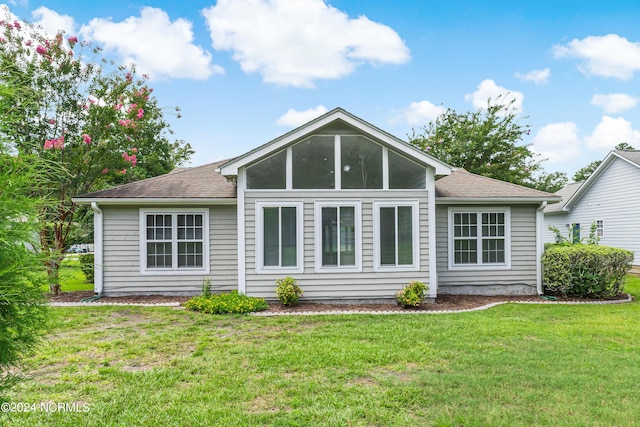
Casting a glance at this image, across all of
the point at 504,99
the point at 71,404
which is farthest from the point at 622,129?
the point at 71,404

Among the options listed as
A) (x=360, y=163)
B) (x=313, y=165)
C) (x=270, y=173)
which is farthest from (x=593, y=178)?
(x=270, y=173)

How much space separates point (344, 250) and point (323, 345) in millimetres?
3366

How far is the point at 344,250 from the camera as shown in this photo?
8.70m

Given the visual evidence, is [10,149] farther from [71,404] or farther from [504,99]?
[504,99]

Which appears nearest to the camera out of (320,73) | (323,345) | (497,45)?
(323,345)

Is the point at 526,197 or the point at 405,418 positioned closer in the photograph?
the point at 405,418

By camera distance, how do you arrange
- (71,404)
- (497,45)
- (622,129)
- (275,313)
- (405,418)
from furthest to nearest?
(622,129), (497,45), (275,313), (71,404), (405,418)

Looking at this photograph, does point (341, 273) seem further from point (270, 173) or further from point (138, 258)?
point (138, 258)

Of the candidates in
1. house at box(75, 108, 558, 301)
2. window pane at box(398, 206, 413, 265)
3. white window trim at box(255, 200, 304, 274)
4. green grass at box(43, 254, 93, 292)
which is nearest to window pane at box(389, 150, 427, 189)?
house at box(75, 108, 558, 301)

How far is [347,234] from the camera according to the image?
871 centimetres

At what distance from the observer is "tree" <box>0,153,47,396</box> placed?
2363mm

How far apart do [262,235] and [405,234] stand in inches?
136

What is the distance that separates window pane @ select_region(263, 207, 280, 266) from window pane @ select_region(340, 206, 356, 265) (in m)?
1.54

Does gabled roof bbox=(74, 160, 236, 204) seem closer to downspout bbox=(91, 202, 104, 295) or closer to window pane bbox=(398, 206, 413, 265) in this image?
downspout bbox=(91, 202, 104, 295)
